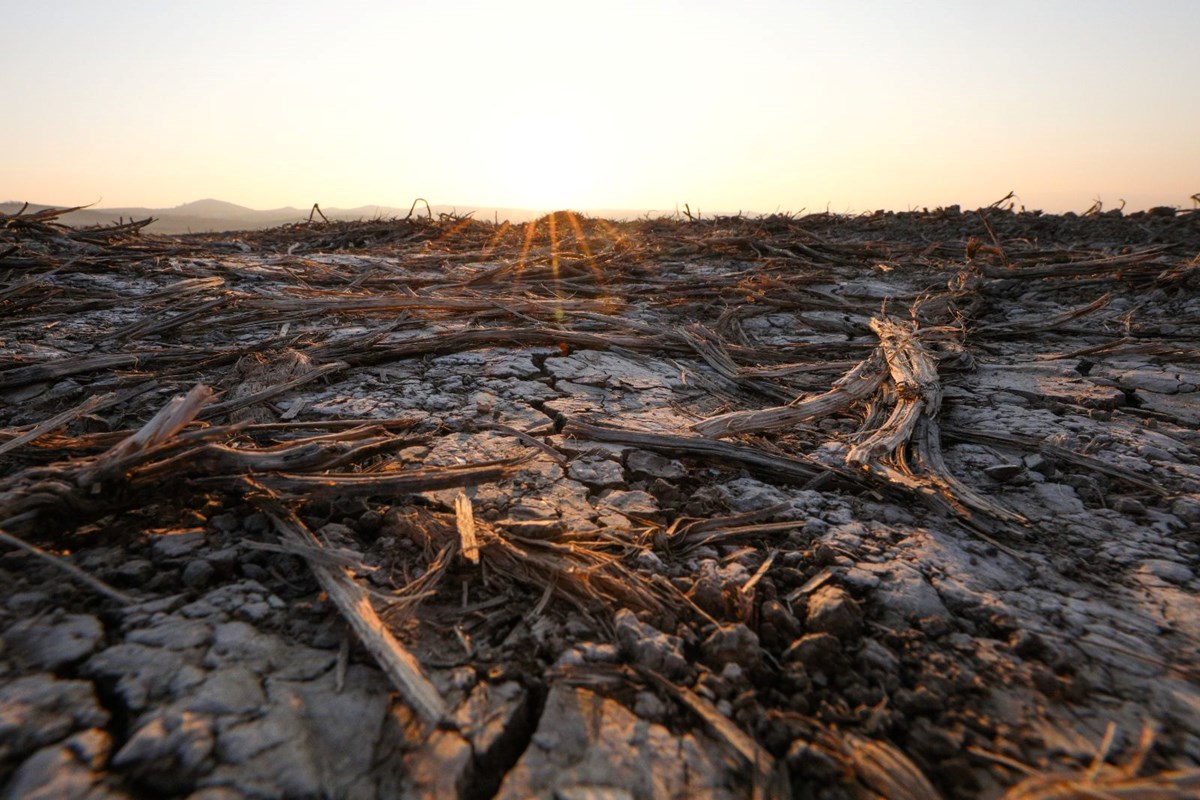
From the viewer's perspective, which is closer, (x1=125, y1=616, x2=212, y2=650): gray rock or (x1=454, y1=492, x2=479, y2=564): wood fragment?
(x1=125, y1=616, x2=212, y2=650): gray rock

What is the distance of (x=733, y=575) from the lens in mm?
1352

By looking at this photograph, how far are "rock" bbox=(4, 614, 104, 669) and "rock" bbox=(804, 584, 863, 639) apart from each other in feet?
4.51

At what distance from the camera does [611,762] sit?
945 mm

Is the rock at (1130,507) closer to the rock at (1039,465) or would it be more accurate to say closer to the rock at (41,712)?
the rock at (1039,465)

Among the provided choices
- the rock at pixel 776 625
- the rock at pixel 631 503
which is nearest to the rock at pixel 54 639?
the rock at pixel 631 503

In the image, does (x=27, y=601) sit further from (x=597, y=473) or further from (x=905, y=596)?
(x=905, y=596)

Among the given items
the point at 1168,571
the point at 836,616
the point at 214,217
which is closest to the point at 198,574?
the point at 836,616

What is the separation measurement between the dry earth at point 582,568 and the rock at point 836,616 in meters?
0.01

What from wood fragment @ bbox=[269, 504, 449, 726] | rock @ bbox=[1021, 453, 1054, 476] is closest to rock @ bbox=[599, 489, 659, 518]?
wood fragment @ bbox=[269, 504, 449, 726]

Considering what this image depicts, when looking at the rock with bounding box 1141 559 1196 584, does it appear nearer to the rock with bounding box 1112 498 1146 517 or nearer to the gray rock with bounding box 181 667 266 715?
the rock with bounding box 1112 498 1146 517

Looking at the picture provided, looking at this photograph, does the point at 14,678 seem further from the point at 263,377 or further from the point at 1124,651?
the point at 1124,651

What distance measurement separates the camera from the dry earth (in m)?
0.93

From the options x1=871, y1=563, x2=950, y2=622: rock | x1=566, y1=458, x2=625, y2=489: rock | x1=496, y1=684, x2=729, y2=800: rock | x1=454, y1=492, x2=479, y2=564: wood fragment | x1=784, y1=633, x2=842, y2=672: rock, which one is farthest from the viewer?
x1=566, y1=458, x2=625, y2=489: rock

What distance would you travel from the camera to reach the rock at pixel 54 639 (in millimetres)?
985
